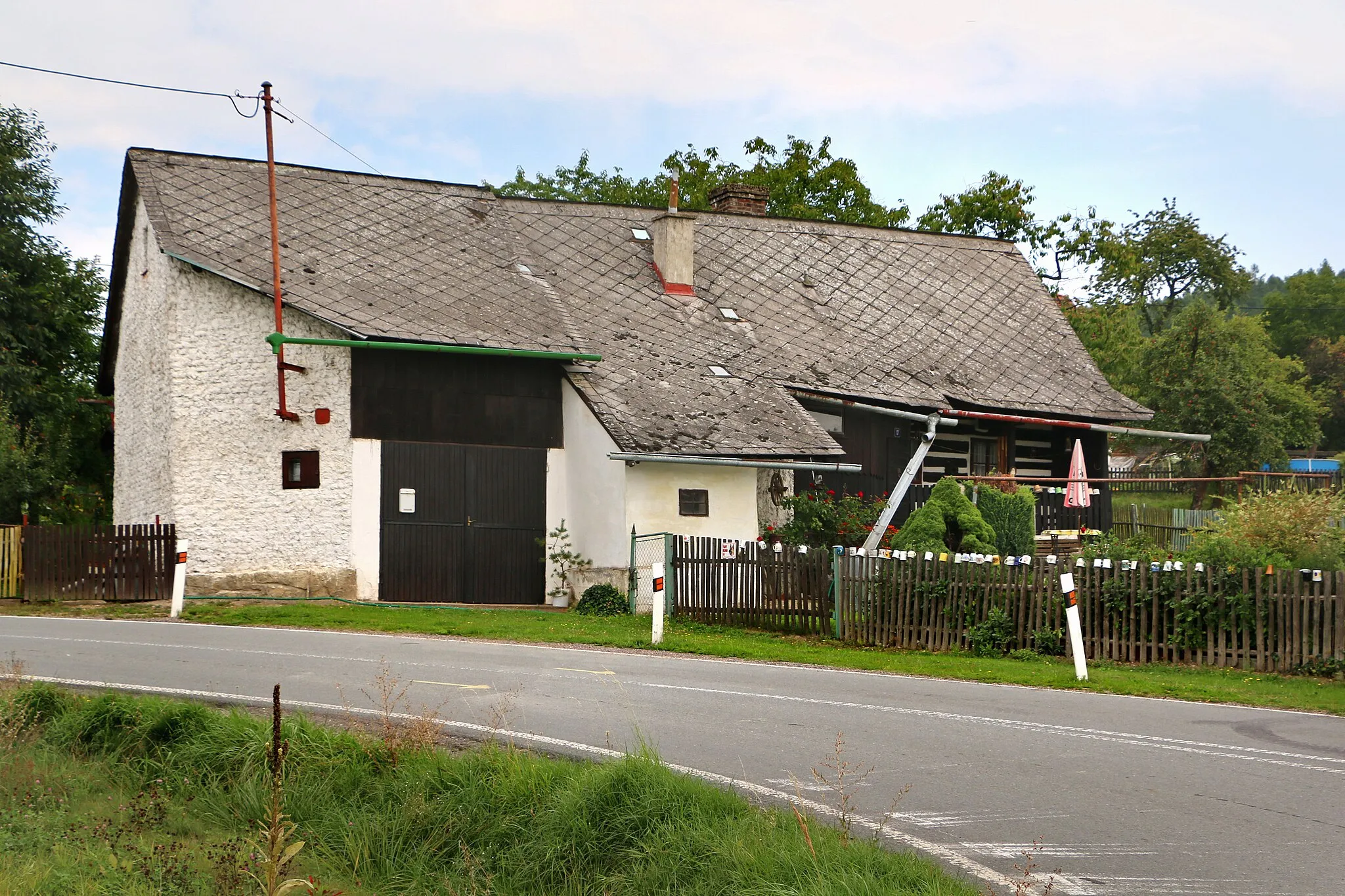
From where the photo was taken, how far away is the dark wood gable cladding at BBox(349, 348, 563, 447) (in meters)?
23.0

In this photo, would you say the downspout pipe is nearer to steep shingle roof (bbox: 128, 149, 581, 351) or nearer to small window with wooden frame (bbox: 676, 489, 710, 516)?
small window with wooden frame (bbox: 676, 489, 710, 516)

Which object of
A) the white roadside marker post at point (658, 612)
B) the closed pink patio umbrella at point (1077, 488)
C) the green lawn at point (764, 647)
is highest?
the closed pink patio umbrella at point (1077, 488)

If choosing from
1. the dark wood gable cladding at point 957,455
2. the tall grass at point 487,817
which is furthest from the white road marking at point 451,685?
the dark wood gable cladding at point 957,455

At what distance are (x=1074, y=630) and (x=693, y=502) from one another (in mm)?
8943

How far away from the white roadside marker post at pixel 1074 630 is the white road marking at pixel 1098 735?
3.48m

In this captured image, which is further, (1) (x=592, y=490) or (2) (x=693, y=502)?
(1) (x=592, y=490)

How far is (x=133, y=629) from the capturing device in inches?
712

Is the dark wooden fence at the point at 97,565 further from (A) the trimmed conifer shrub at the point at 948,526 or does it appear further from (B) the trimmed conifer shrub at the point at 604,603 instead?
(A) the trimmed conifer shrub at the point at 948,526

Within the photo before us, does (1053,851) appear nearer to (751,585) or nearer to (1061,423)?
(751,585)

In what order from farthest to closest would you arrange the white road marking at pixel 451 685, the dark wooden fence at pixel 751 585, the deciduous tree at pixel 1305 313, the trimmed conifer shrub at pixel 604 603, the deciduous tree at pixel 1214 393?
the deciduous tree at pixel 1305 313 → the deciduous tree at pixel 1214 393 → the trimmed conifer shrub at pixel 604 603 → the dark wooden fence at pixel 751 585 → the white road marking at pixel 451 685

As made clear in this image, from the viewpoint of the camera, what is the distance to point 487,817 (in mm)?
8773

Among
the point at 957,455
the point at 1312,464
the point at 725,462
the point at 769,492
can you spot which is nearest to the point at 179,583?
the point at 725,462

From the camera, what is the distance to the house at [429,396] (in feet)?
75.1

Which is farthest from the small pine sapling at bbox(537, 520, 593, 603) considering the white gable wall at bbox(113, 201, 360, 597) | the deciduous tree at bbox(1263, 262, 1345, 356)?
the deciduous tree at bbox(1263, 262, 1345, 356)
